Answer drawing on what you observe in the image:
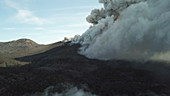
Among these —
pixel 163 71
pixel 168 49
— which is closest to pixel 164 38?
pixel 168 49

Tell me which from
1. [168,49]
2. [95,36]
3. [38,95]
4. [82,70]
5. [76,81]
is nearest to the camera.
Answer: [38,95]

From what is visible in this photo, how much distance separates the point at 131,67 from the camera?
320ft

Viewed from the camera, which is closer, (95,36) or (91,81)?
(91,81)

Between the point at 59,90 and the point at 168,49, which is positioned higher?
the point at 168,49

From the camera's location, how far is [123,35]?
12306cm

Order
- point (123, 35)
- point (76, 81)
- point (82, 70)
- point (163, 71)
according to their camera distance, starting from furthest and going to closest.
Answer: point (123, 35), point (82, 70), point (163, 71), point (76, 81)

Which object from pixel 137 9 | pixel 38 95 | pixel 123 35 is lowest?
pixel 38 95

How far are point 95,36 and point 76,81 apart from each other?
89998 millimetres

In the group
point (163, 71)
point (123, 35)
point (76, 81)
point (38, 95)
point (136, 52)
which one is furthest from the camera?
point (123, 35)

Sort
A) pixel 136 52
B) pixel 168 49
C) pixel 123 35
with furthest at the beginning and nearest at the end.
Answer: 1. pixel 123 35
2. pixel 136 52
3. pixel 168 49

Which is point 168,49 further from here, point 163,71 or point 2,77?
point 2,77

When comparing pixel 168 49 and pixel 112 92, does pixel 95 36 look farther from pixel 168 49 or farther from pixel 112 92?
pixel 112 92

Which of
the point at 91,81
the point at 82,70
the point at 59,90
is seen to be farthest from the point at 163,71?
the point at 59,90

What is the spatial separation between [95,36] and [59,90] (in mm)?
100021
